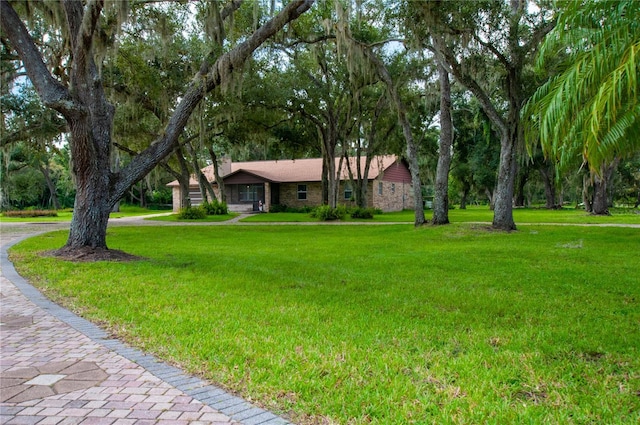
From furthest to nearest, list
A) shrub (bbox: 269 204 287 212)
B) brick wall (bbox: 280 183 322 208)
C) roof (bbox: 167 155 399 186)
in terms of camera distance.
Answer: brick wall (bbox: 280 183 322 208) → roof (bbox: 167 155 399 186) → shrub (bbox: 269 204 287 212)

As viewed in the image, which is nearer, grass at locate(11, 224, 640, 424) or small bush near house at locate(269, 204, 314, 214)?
grass at locate(11, 224, 640, 424)

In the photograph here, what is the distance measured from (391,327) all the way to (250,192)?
3020 centimetres

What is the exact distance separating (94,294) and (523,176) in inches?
1501

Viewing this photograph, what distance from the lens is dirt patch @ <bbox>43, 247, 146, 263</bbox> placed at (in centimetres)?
846

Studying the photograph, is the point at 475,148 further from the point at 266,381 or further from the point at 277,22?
the point at 266,381

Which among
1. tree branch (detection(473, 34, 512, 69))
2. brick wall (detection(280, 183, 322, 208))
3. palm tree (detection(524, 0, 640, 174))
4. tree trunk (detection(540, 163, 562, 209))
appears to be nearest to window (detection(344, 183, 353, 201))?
brick wall (detection(280, 183, 322, 208))

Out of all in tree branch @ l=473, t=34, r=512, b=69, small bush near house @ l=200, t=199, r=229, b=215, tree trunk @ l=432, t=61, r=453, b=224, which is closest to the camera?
tree branch @ l=473, t=34, r=512, b=69

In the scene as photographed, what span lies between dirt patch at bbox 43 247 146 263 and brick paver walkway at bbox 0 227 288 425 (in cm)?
426

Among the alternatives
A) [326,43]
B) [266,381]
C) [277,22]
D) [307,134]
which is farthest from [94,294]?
[307,134]

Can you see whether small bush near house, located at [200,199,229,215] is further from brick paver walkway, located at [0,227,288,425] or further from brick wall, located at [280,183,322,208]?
brick paver walkway, located at [0,227,288,425]

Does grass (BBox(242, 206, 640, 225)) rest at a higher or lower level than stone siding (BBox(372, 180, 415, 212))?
lower

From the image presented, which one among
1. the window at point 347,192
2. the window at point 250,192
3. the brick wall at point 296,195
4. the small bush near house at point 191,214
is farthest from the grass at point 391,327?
the window at point 250,192

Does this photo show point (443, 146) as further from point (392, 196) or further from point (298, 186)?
point (392, 196)

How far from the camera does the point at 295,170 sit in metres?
34.9
